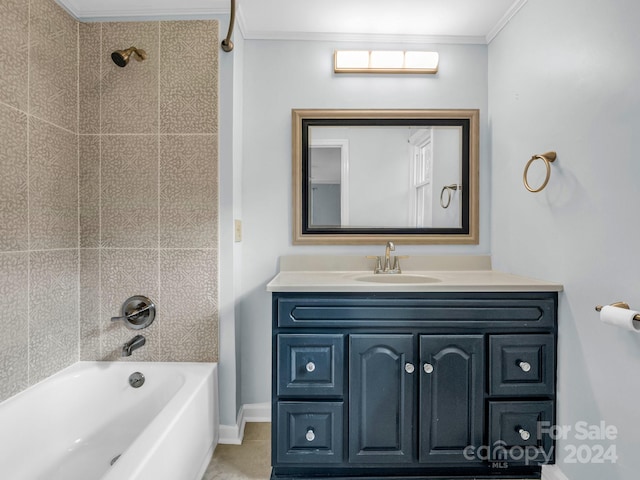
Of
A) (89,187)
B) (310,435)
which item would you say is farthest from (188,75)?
(310,435)

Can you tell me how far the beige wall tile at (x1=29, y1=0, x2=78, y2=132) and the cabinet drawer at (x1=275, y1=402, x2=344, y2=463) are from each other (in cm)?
169

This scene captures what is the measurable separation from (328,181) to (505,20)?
4.21ft

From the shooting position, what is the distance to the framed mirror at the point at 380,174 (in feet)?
6.37

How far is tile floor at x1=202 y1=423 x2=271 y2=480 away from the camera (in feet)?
4.88

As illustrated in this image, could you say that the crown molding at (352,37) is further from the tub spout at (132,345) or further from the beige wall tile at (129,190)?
the tub spout at (132,345)

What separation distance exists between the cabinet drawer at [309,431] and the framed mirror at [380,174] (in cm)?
90

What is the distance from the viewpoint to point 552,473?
142 centimetres

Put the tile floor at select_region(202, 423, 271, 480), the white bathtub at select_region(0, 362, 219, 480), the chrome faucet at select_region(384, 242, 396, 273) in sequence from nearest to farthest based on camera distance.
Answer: the white bathtub at select_region(0, 362, 219, 480), the tile floor at select_region(202, 423, 271, 480), the chrome faucet at select_region(384, 242, 396, 273)

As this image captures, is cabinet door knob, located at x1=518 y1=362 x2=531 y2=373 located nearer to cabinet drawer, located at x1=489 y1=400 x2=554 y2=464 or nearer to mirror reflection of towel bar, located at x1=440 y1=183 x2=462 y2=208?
cabinet drawer, located at x1=489 y1=400 x2=554 y2=464

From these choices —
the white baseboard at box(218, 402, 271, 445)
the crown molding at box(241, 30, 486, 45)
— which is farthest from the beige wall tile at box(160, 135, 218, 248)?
the white baseboard at box(218, 402, 271, 445)

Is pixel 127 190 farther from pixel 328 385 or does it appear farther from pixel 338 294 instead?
pixel 328 385

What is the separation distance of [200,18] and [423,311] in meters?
1.82

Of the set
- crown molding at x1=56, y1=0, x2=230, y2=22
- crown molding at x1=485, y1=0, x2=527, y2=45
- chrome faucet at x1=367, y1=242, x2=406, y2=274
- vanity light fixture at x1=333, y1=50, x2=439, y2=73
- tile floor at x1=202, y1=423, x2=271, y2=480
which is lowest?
tile floor at x1=202, y1=423, x2=271, y2=480

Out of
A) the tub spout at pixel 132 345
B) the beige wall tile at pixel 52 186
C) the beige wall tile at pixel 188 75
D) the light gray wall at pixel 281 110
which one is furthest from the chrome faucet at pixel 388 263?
the beige wall tile at pixel 52 186
